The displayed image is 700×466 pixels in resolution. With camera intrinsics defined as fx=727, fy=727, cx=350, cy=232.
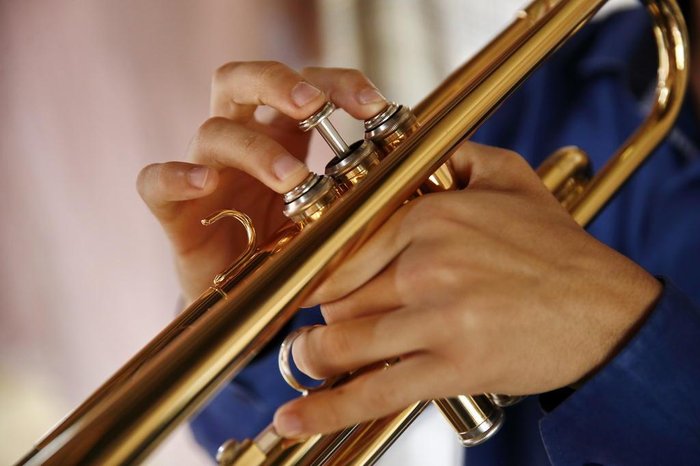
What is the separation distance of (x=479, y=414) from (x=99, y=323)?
0.74 m

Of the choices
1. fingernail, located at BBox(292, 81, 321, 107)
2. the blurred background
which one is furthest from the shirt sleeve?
the blurred background

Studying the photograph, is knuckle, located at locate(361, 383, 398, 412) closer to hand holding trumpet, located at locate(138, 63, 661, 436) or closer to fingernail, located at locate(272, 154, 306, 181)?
hand holding trumpet, located at locate(138, 63, 661, 436)

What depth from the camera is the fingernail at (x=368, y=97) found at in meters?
0.41

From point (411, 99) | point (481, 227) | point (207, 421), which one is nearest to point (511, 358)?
point (481, 227)

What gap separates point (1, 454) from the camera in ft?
3.23

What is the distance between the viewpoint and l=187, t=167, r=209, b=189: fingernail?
1.37 feet

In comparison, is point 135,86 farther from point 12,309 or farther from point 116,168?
point 12,309

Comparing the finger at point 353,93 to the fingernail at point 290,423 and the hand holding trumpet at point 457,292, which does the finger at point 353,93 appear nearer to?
the hand holding trumpet at point 457,292

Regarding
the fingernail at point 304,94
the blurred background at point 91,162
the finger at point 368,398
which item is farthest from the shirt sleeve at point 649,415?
the blurred background at point 91,162

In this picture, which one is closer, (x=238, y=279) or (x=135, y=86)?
(x=238, y=279)

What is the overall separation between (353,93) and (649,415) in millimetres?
248

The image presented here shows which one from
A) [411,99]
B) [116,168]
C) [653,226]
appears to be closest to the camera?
[653,226]

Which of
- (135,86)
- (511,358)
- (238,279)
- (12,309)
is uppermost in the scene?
(135,86)

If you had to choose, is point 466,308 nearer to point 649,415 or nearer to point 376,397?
point 376,397
